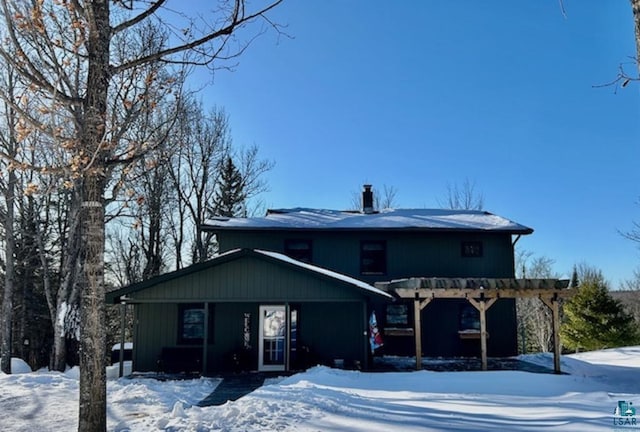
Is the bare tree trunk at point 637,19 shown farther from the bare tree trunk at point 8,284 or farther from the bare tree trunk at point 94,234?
the bare tree trunk at point 8,284

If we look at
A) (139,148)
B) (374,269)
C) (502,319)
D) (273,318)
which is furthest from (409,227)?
(139,148)

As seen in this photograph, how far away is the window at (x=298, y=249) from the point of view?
53.2 ft

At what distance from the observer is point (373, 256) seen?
16406mm

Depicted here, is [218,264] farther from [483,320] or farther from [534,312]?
[534,312]

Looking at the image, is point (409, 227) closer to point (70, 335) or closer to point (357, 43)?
point (357, 43)

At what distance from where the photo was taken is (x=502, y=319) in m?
15.9

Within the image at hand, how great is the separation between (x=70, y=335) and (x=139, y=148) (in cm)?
1384

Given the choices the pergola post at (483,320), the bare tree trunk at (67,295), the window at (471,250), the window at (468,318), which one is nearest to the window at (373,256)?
the window at (471,250)

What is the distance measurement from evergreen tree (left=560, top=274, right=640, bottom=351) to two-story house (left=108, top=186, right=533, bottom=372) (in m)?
6.21

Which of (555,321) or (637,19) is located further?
(555,321)

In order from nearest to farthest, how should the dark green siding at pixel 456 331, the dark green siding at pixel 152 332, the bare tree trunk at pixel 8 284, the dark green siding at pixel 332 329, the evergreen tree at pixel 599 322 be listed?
the dark green siding at pixel 152 332 < the dark green siding at pixel 332 329 < the bare tree trunk at pixel 8 284 < the dark green siding at pixel 456 331 < the evergreen tree at pixel 599 322

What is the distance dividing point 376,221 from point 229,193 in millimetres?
11709

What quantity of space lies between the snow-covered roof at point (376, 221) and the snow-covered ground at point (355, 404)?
5.49 metres

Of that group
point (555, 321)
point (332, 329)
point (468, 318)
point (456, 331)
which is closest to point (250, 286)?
point (332, 329)
